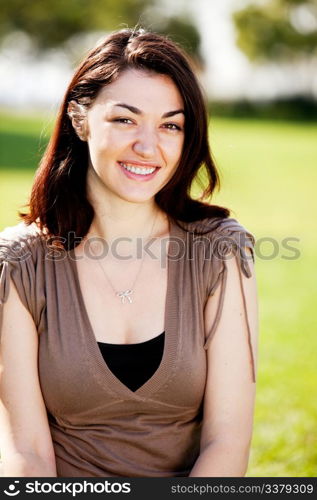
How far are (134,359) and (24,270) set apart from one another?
50 centimetres

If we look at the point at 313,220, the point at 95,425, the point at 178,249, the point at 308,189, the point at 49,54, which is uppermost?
the point at 49,54

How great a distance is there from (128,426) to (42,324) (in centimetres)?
45

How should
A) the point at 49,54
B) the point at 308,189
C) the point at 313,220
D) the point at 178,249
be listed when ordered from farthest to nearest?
1. the point at 49,54
2. the point at 308,189
3. the point at 313,220
4. the point at 178,249

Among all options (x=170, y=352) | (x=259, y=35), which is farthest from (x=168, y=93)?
(x=259, y=35)

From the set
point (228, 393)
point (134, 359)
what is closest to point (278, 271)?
point (228, 393)

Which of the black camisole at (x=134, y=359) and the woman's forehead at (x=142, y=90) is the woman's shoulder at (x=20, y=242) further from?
the woman's forehead at (x=142, y=90)

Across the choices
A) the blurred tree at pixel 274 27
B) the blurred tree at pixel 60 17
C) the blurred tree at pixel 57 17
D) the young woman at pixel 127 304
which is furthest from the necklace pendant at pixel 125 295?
the blurred tree at pixel 274 27

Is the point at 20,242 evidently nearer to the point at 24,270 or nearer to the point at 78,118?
the point at 24,270

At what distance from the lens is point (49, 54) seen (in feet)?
179

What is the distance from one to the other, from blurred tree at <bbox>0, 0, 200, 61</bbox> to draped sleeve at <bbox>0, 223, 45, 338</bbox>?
42109 millimetres

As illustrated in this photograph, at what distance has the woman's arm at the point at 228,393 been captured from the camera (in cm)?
246

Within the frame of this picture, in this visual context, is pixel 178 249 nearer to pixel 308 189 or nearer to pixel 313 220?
pixel 313 220

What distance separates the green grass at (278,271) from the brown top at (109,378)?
0.70m

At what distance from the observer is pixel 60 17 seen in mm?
47500
